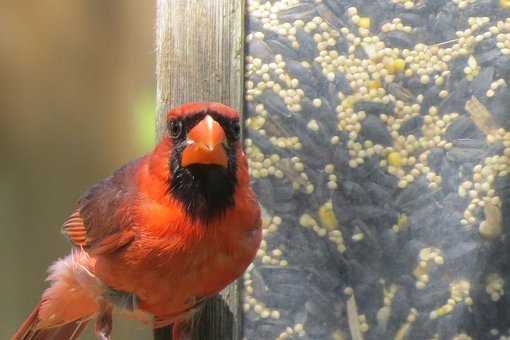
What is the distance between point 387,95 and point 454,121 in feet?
0.66

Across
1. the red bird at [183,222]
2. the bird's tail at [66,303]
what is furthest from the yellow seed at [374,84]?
the bird's tail at [66,303]

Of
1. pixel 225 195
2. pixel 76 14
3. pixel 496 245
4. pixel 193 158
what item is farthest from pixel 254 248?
pixel 76 14

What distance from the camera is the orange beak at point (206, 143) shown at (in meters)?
1.68

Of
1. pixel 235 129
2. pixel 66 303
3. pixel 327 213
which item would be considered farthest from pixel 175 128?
pixel 66 303

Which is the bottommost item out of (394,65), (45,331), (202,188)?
(45,331)

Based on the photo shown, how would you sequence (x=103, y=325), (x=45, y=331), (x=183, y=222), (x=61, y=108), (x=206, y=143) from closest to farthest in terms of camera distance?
(x=206, y=143) → (x=183, y=222) → (x=103, y=325) → (x=45, y=331) → (x=61, y=108)

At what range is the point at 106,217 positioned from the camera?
2.01 m

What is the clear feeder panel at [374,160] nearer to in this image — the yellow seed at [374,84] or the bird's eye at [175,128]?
the yellow seed at [374,84]

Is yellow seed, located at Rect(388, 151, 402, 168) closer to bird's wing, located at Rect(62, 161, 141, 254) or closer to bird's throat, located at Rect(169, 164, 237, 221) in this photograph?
bird's throat, located at Rect(169, 164, 237, 221)

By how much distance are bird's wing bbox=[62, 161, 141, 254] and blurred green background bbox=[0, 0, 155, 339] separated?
26.1 inches

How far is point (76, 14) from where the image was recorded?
2.92m

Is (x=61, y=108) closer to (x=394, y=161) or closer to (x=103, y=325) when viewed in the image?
(x=103, y=325)

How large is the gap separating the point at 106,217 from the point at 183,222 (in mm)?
328

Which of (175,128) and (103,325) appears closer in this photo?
(175,128)
